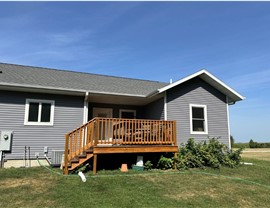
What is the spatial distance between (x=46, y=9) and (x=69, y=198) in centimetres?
785

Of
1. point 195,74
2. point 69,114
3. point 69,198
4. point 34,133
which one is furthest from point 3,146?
point 195,74

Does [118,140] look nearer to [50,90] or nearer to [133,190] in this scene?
[133,190]

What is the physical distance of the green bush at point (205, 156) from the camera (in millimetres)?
8539

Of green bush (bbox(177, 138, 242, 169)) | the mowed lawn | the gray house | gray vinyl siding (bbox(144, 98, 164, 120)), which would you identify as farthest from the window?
the mowed lawn

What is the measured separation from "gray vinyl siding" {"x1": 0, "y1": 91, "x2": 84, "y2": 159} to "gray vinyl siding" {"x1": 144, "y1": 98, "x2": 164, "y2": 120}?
155 inches

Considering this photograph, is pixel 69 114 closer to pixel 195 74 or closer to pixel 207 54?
pixel 195 74

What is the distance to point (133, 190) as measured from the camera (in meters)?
5.43

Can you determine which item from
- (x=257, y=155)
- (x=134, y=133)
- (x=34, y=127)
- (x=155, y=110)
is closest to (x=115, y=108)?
(x=155, y=110)

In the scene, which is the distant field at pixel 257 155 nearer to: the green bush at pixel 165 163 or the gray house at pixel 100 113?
the gray house at pixel 100 113

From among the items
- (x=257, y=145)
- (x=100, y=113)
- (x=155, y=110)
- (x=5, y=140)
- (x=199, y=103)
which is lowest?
(x=257, y=145)

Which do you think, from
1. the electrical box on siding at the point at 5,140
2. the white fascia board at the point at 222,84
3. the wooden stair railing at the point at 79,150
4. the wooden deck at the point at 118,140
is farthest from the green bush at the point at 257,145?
the electrical box on siding at the point at 5,140

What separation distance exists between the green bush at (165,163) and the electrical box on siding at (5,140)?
6135 millimetres

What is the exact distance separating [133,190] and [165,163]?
121 inches

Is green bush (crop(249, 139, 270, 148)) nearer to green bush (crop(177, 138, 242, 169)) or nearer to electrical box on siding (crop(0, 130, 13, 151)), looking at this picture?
green bush (crop(177, 138, 242, 169))
